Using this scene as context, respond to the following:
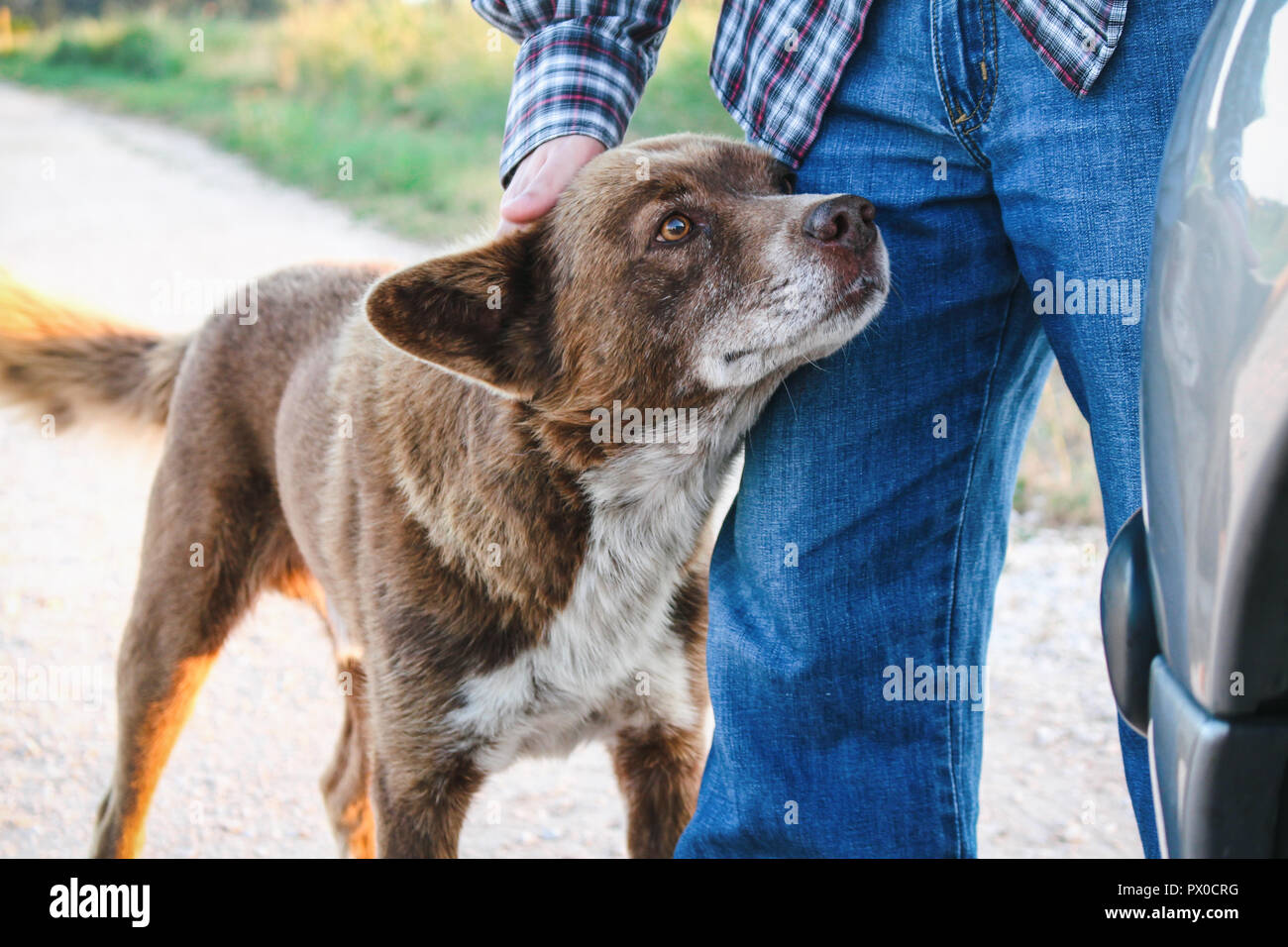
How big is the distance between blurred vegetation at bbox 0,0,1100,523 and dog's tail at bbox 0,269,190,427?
42.2 inches

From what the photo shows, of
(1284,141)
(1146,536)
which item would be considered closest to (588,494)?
(1146,536)

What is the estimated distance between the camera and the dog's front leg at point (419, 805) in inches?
87.1

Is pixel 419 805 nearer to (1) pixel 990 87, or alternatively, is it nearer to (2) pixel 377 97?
(1) pixel 990 87

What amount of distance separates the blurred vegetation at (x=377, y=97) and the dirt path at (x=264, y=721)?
116 centimetres

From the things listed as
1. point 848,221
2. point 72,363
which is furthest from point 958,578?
point 72,363

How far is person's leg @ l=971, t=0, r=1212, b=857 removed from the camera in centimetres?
149

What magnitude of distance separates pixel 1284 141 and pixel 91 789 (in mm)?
3535

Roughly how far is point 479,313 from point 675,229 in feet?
1.32

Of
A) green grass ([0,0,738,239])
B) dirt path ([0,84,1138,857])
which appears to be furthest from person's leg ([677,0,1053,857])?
green grass ([0,0,738,239])

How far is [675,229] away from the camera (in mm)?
2084

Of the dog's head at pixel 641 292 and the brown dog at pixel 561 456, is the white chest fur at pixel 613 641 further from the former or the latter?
the dog's head at pixel 641 292

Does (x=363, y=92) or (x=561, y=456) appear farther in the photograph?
(x=363, y=92)

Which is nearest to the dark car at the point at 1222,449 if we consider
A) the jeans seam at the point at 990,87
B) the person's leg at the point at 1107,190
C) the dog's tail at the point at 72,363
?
the person's leg at the point at 1107,190
